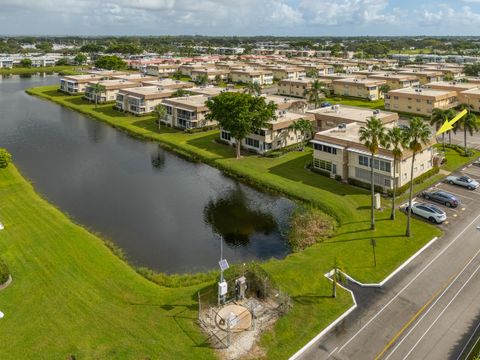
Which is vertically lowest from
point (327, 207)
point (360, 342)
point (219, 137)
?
point (360, 342)

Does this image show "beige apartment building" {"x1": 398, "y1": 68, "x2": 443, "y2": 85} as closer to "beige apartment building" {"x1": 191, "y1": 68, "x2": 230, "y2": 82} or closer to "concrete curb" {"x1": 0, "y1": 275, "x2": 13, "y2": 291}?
"beige apartment building" {"x1": 191, "y1": 68, "x2": 230, "y2": 82}

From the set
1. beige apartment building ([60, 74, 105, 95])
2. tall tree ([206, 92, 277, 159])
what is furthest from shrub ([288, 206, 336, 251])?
beige apartment building ([60, 74, 105, 95])

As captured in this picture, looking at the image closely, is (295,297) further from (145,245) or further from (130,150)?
(130,150)

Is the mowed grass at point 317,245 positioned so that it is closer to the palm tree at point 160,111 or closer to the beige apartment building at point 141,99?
the palm tree at point 160,111

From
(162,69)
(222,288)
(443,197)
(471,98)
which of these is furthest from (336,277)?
(162,69)

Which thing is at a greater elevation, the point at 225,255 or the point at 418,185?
the point at 418,185

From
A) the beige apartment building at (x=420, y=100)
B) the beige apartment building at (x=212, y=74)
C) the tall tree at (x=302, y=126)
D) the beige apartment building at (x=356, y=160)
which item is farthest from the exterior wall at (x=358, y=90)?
the beige apartment building at (x=356, y=160)

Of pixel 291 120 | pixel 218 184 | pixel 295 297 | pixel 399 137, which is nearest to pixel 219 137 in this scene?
pixel 291 120
